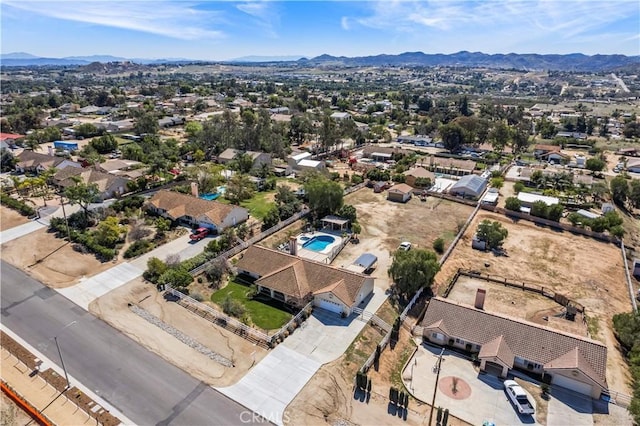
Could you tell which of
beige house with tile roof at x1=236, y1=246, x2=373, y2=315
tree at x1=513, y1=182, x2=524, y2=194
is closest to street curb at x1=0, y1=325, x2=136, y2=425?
beige house with tile roof at x1=236, y1=246, x2=373, y2=315

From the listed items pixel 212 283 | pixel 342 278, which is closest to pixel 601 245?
pixel 342 278

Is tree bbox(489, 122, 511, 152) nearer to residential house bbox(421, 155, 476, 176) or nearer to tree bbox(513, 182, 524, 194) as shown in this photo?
residential house bbox(421, 155, 476, 176)

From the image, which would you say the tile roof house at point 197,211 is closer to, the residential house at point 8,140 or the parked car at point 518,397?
the parked car at point 518,397

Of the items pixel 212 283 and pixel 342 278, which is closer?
pixel 342 278

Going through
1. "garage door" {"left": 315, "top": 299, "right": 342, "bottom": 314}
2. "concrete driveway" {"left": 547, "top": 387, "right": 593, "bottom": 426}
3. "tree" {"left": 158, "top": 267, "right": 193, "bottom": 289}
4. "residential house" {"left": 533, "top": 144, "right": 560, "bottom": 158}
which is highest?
"residential house" {"left": 533, "top": 144, "right": 560, "bottom": 158}

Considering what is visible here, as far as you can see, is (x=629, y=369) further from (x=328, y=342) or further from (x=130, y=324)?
(x=130, y=324)

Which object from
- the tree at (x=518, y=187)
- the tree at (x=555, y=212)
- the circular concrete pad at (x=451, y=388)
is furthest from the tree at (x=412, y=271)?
the tree at (x=518, y=187)
